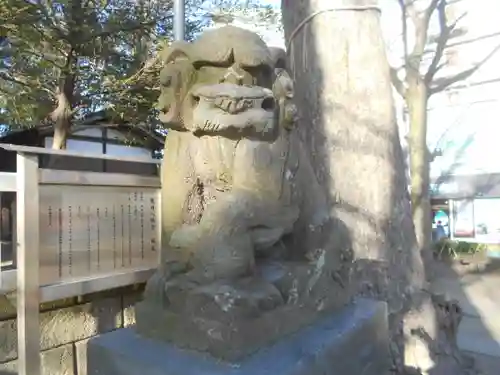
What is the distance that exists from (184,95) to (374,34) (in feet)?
6.22

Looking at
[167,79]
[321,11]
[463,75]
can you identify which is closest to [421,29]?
[463,75]

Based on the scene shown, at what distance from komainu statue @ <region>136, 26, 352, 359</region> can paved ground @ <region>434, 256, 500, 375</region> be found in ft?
9.55

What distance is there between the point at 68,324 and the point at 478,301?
288 inches

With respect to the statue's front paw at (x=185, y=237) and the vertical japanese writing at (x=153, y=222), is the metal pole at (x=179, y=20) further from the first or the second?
the statue's front paw at (x=185, y=237)

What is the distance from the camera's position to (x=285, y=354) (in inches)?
67.8

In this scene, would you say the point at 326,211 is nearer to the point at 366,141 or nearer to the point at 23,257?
the point at 366,141

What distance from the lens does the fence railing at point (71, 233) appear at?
2.35 meters

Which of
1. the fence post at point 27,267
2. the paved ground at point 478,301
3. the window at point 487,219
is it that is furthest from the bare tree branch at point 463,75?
the fence post at point 27,267

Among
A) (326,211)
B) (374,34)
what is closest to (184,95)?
(326,211)

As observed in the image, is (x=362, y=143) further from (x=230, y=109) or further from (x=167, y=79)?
(x=167, y=79)

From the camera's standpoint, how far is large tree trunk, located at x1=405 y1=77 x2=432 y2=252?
27.2 ft

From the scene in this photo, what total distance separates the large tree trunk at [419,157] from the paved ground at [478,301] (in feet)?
3.92

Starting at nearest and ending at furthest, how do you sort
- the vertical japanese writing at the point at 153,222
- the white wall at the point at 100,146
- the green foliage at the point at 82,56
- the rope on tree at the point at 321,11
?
1. the vertical japanese writing at the point at 153,222
2. the rope on tree at the point at 321,11
3. the green foliage at the point at 82,56
4. the white wall at the point at 100,146

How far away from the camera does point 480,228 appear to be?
12289 mm
